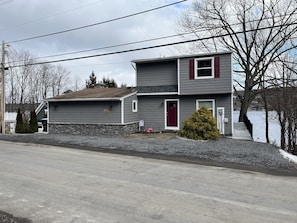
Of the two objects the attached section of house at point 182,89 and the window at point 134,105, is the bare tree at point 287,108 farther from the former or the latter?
the window at point 134,105

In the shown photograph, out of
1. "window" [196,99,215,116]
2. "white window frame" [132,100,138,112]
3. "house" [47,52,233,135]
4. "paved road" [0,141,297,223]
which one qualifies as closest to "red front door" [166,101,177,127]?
"house" [47,52,233,135]

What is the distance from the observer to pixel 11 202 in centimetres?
515

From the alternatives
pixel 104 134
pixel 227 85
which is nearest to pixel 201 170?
pixel 227 85

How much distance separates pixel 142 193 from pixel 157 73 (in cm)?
1423

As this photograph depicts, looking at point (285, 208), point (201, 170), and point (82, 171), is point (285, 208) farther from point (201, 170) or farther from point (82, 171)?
point (82, 171)

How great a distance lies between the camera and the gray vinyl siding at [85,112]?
17717 millimetres

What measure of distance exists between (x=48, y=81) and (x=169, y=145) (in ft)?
157

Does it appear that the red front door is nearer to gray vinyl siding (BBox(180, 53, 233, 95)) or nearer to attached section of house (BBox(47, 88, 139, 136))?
gray vinyl siding (BBox(180, 53, 233, 95))

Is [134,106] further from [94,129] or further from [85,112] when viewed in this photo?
[85,112]

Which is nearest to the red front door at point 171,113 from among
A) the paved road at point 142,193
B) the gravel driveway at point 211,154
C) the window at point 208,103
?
the window at point 208,103

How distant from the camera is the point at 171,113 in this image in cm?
1878

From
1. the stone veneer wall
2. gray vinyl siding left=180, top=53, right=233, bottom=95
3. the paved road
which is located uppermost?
gray vinyl siding left=180, top=53, right=233, bottom=95

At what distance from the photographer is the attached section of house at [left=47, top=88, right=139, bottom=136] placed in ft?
57.6

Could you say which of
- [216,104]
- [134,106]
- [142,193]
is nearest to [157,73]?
[134,106]
